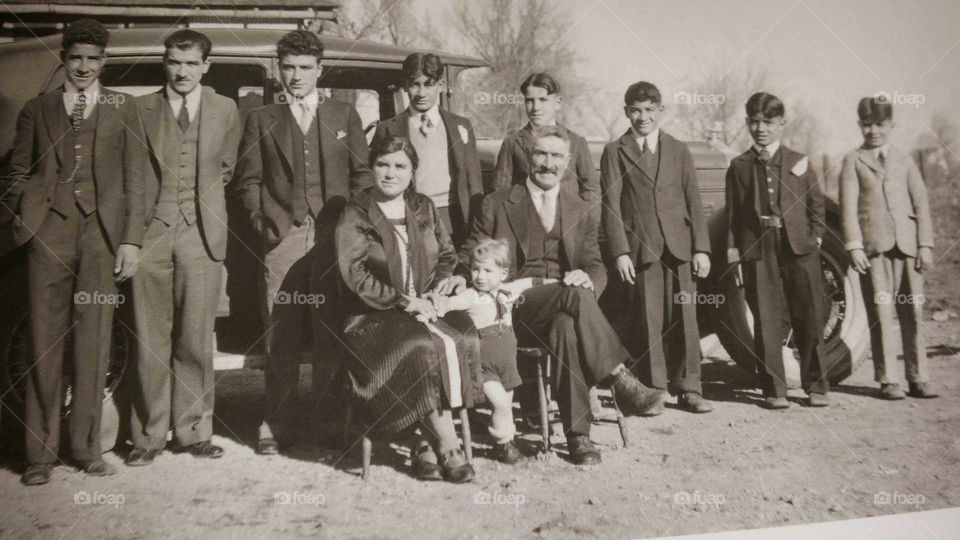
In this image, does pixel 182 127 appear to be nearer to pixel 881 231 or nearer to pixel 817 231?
pixel 817 231

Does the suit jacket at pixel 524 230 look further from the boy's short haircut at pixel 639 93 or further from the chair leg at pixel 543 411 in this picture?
the boy's short haircut at pixel 639 93

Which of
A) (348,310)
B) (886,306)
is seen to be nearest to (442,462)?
(348,310)

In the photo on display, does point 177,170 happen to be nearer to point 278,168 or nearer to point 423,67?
point 278,168

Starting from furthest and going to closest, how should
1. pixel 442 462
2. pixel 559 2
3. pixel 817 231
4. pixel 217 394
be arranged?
pixel 817 231 < pixel 559 2 < pixel 217 394 < pixel 442 462

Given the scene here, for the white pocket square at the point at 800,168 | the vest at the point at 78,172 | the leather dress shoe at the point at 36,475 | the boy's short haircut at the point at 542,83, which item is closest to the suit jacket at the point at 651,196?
the boy's short haircut at the point at 542,83

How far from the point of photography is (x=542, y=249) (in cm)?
314

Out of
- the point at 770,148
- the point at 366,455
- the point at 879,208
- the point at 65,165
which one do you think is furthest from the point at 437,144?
the point at 879,208

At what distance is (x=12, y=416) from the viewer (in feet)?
8.79

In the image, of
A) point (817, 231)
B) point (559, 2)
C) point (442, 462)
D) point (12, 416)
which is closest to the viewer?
point (12, 416)

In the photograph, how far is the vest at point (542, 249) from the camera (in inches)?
123

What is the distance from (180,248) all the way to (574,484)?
167cm

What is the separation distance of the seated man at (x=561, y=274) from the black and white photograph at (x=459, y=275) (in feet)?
0.04

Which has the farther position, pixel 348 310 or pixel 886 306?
pixel 886 306

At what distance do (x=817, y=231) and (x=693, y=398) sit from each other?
97 centimetres
